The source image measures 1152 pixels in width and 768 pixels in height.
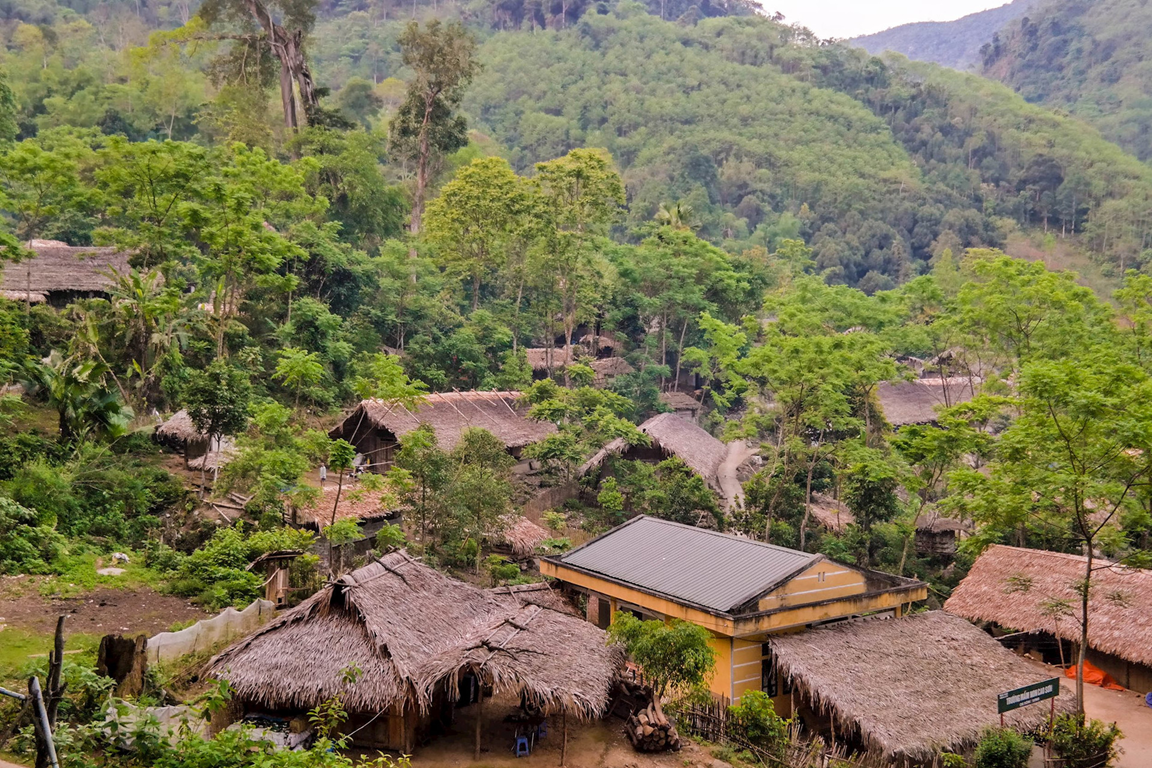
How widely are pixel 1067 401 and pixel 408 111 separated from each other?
2603 cm

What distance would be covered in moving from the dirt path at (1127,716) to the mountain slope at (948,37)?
132377 mm

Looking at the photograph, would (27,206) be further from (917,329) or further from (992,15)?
(992,15)

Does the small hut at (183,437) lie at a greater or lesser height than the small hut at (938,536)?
greater

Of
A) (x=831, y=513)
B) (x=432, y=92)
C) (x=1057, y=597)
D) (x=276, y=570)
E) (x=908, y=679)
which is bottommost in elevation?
(x=831, y=513)

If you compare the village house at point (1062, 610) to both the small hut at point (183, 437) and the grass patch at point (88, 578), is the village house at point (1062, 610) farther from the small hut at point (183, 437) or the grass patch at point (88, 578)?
the small hut at point (183, 437)

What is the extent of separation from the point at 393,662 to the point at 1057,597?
1371 cm

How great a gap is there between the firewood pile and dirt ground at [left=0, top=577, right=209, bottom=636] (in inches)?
264

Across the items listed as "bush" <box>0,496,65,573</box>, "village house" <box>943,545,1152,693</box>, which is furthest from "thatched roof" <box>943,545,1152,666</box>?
"bush" <box>0,496,65,573</box>

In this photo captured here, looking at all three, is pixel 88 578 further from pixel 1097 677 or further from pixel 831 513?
pixel 831 513

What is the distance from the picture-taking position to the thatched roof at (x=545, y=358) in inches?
1308

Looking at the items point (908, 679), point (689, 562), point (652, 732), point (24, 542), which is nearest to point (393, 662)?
point (652, 732)

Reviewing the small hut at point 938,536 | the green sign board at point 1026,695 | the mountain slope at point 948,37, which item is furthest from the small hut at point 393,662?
the mountain slope at point 948,37

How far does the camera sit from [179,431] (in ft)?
65.1

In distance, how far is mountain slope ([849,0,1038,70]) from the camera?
136 meters
